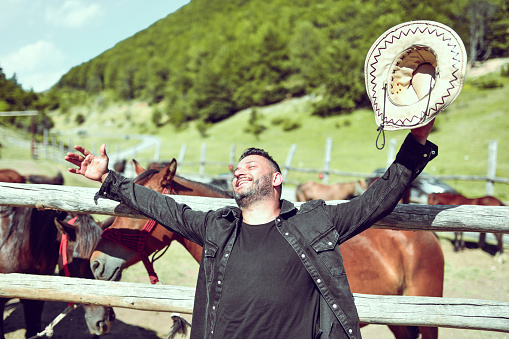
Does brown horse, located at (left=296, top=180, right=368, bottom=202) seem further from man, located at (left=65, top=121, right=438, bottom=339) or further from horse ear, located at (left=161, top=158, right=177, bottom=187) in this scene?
man, located at (left=65, top=121, right=438, bottom=339)

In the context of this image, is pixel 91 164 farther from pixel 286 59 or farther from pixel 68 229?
pixel 286 59

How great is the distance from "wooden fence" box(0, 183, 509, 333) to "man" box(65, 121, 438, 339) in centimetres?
43

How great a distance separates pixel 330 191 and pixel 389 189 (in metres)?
8.94

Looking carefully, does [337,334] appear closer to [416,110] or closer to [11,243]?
[416,110]

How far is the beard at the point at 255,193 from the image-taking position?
2047mm

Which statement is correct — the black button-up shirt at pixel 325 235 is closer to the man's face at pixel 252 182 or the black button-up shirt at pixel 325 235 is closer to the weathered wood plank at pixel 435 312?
the man's face at pixel 252 182

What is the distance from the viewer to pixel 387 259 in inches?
123

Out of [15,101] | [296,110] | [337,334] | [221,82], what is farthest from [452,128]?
[221,82]

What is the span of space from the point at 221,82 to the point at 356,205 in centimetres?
5827

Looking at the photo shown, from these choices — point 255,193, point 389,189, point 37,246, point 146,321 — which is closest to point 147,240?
point 255,193

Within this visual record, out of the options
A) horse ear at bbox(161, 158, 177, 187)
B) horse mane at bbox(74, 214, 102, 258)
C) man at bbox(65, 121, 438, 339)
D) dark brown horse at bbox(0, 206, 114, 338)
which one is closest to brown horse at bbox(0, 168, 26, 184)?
dark brown horse at bbox(0, 206, 114, 338)

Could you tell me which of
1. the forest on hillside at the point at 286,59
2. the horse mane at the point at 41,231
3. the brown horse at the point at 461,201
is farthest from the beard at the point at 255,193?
the forest on hillside at the point at 286,59

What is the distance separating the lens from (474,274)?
7070 millimetres

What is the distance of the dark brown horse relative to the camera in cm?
317
